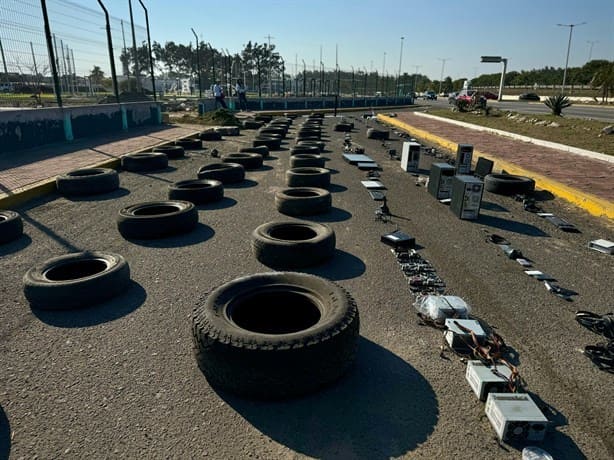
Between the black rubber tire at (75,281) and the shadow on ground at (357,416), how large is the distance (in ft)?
6.26

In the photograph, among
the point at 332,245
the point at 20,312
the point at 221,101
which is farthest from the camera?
the point at 221,101

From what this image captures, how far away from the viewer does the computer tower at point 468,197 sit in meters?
6.39

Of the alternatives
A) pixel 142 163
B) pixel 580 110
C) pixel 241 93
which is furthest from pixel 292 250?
pixel 580 110

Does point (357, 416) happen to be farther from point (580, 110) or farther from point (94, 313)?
point (580, 110)

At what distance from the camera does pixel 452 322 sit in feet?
10.8

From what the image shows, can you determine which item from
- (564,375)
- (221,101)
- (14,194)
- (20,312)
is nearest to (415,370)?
(564,375)

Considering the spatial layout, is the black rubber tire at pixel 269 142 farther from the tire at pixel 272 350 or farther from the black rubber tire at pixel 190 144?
the tire at pixel 272 350

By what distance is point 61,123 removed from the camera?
13.4m

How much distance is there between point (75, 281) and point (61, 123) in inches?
478

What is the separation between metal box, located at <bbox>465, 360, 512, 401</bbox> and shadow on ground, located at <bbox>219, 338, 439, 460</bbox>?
0.97 ft

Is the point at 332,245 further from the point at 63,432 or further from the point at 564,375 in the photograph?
the point at 63,432

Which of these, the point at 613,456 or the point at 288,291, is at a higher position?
the point at 288,291

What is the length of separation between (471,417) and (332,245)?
2.65 metres

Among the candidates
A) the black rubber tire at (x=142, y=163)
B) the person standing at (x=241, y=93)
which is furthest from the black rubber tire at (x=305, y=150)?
the person standing at (x=241, y=93)
